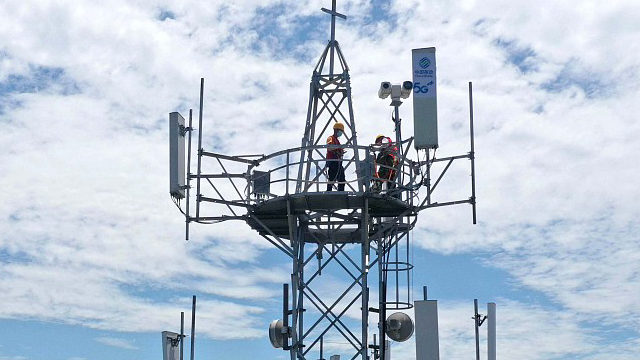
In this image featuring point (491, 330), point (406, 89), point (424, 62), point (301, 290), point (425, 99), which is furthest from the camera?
point (491, 330)

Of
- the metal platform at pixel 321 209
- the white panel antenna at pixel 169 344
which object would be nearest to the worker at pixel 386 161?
the metal platform at pixel 321 209

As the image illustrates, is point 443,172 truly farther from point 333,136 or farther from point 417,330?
point 417,330

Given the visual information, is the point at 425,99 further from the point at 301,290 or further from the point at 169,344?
the point at 169,344

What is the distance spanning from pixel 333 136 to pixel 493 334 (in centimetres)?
835

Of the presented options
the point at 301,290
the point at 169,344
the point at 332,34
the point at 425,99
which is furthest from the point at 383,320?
the point at 332,34

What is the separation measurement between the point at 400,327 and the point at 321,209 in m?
4.04

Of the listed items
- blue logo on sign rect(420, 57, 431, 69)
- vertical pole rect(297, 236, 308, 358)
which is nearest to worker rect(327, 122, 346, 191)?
vertical pole rect(297, 236, 308, 358)

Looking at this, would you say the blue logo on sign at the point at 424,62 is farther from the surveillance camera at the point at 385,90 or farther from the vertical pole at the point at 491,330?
the vertical pole at the point at 491,330

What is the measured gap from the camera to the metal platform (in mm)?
29422

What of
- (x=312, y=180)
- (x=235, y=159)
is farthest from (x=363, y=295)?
(x=235, y=159)

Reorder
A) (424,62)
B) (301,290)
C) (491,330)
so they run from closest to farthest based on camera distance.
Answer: (424,62) → (301,290) → (491,330)

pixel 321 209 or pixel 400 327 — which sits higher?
pixel 321 209

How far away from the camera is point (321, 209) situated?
3003 cm

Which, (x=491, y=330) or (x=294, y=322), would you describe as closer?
(x=294, y=322)
